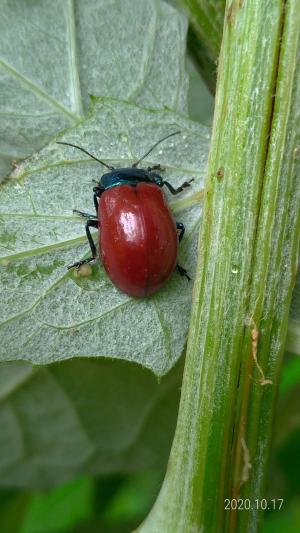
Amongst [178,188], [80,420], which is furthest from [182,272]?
[80,420]

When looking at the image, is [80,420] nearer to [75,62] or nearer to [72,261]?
[72,261]

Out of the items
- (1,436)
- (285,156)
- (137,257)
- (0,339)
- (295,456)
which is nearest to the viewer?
(285,156)

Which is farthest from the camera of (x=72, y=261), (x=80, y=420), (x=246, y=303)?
(x=80, y=420)

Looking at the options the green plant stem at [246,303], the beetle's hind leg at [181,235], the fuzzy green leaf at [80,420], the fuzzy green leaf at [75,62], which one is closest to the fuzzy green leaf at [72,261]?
the beetle's hind leg at [181,235]

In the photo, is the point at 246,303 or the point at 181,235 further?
the point at 181,235

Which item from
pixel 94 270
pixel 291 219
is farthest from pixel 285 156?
pixel 94 270

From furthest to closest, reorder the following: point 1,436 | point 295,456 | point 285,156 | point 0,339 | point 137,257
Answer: point 295,456 < point 1,436 < point 137,257 < point 0,339 < point 285,156

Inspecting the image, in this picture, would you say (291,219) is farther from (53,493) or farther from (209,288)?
(53,493)

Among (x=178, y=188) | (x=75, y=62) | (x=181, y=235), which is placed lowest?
(x=181, y=235)
